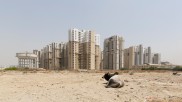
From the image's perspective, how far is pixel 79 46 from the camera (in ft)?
250

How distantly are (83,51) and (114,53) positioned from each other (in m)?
13.2

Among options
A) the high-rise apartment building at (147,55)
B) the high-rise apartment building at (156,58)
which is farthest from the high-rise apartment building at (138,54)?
the high-rise apartment building at (156,58)

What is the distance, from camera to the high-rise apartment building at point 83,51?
2825 inches

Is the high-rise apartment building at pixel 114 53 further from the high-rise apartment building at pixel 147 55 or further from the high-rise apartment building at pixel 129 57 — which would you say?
the high-rise apartment building at pixel 147 55

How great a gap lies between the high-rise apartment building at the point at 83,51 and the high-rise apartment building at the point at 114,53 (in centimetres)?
563

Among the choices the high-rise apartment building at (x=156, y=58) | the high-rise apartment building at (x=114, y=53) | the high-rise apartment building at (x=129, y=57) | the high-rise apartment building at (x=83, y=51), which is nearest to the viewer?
the high-rise apartment building at (x=83, y=51)

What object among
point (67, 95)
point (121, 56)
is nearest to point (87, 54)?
point (121, 56)

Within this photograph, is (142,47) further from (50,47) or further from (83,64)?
(50,47)

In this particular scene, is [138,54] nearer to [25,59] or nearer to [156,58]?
[156,58]

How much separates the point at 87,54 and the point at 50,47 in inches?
897

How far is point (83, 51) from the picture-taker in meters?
73.9

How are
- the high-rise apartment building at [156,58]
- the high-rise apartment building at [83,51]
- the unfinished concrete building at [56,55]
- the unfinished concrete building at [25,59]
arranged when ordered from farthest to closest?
the high-rise apartment building at [156,58] → the unfinished concrete building at [25,59] → the unfinished concrete building at [56,55] → the high-rise apartment building at [83,51]

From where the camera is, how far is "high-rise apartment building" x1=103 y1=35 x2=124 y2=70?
77469 millimetres

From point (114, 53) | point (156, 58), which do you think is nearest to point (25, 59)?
point (114, 53)
